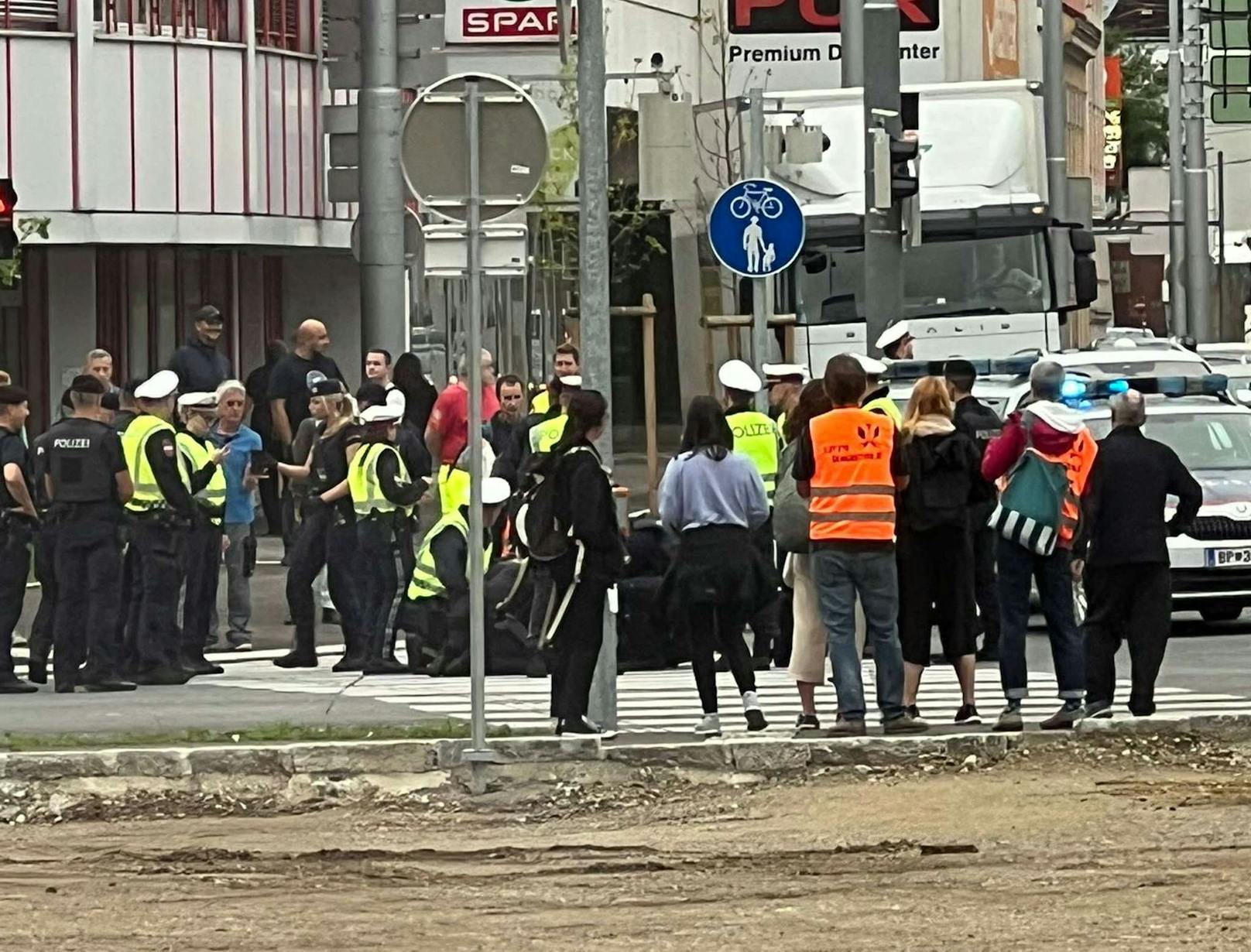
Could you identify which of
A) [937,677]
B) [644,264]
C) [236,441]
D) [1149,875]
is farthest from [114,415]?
[644,264]

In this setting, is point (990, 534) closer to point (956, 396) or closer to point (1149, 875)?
point (956, 396)

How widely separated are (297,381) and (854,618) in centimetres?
1022

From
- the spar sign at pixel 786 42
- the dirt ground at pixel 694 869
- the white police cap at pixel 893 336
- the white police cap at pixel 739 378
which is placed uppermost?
the spar sign at pixel 786 42

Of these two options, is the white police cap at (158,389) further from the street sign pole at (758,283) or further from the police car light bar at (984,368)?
the police car light bar at (984,368)

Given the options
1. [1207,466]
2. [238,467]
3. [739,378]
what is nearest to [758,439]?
[739,378]

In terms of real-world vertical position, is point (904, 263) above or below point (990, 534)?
above

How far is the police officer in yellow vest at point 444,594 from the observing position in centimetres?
1814

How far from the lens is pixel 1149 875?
35.3 ft

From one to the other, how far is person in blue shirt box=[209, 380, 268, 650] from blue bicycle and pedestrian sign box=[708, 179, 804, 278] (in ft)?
10.7

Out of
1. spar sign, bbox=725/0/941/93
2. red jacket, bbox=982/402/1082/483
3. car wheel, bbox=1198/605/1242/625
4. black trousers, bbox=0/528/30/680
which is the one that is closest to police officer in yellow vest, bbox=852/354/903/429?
red jacket, bbox=982/402/1082/483

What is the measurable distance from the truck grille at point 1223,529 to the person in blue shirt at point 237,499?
5891mm

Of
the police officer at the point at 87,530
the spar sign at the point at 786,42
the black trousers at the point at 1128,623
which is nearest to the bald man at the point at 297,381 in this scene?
the police officer at the point at 87,530

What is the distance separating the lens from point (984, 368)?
25.7 meters

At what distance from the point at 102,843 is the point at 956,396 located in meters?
6.40
